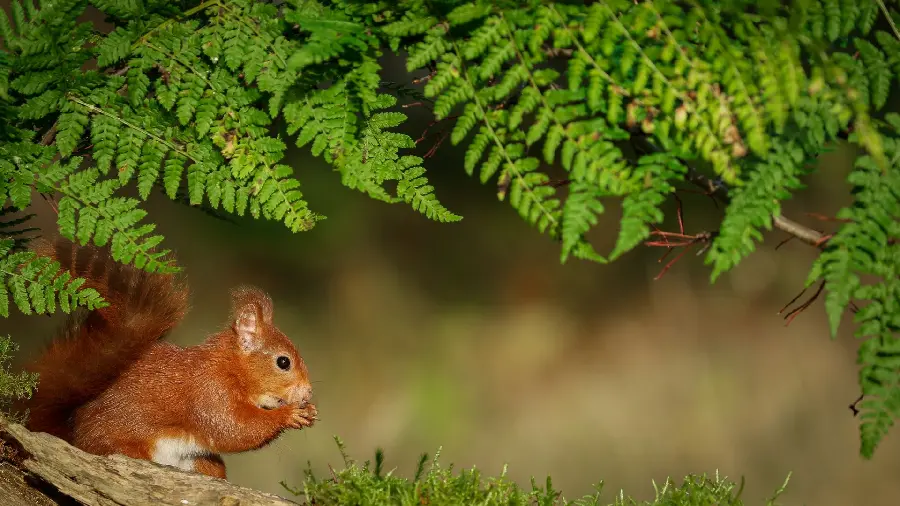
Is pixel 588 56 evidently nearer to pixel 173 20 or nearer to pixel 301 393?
pixel 173 20

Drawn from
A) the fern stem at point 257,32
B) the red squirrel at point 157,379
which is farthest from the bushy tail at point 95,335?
the fern stem at point 257,32

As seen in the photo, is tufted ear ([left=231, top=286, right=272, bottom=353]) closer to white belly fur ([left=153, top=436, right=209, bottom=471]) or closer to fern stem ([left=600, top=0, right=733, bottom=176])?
white belly fur ([left=153, top=436, right=209, bottom=471])

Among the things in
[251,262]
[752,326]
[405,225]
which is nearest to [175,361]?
[251,262]

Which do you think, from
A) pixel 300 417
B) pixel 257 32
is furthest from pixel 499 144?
pixel 300 417

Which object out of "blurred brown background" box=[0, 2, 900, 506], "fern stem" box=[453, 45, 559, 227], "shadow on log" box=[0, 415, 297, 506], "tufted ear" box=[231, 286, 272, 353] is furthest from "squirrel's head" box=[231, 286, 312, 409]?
"blurred brown background" box=[0, 2, 900, 506]

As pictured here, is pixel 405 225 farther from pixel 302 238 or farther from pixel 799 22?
pixel 799 22

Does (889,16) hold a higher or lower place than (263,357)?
higher

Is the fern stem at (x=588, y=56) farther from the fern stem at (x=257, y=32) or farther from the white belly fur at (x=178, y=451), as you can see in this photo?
the white belly fur at (x=178, y=451)
